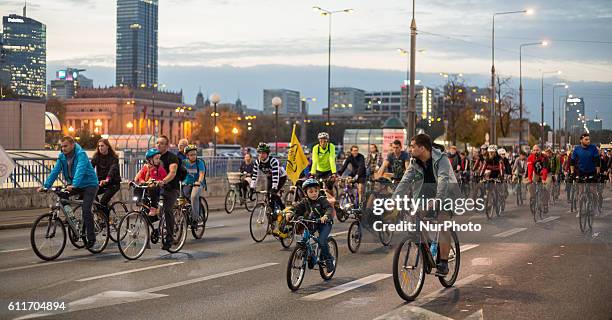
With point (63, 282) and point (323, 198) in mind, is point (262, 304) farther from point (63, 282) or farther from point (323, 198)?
point (63, 282)

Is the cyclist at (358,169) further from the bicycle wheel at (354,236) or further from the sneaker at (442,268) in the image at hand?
the sneaker at (442,268)

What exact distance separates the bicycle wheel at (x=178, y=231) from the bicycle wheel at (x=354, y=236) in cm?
286

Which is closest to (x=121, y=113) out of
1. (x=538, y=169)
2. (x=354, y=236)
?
(x=538, y=169)

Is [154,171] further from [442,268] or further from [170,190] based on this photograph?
[442,268]

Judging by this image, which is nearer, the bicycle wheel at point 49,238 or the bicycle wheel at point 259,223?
the bicycle wheel at point 49,238

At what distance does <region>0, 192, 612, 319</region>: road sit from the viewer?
855 centimetres

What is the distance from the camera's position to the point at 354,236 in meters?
13.8

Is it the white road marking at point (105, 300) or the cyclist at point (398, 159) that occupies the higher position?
the cyclist at point (398, 159)

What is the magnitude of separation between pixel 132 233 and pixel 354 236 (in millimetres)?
3742

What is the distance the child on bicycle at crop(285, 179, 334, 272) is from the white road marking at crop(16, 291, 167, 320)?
7.09 ft

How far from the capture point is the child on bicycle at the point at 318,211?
10.4 metres

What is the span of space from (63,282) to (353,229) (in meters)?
5.29

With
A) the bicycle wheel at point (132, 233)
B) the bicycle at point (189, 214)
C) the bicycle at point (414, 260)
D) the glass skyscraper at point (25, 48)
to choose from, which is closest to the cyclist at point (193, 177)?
the bicycle at point (189, 214)

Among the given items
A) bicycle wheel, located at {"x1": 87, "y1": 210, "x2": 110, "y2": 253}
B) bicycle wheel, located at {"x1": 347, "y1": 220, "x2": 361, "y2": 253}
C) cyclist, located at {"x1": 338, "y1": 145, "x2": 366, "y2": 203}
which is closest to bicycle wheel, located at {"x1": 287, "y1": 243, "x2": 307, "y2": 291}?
bicycle wheel, located at {"x1": 347, "y1": 220, "x2": 361, "y2": 253}
